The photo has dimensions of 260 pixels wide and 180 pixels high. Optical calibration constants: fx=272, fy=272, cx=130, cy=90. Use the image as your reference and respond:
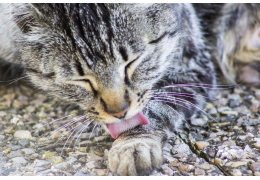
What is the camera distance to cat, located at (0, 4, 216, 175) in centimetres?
109

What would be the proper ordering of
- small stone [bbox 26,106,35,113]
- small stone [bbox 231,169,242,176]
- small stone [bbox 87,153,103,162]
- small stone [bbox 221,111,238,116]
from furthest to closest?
1. small stone [bbox 26,106,35,113]
2. small stone [bbox 221,111,238,116]
3. small stone [bbox 87,153,103,162]
4. small stone [bbox 231,169,242,176]

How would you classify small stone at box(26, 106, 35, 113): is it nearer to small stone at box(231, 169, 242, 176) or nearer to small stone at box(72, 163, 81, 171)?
small stone at box(72, 163, 81, 171)

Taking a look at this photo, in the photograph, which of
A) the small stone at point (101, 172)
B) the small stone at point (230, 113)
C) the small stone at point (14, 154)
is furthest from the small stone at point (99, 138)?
the small stone at point (230, 113)

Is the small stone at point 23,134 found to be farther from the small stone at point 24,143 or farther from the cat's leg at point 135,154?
the cat's leg at point 135,154

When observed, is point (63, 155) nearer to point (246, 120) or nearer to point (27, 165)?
point (27, 165)

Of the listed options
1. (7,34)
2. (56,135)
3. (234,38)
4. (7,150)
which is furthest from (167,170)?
(234,38)

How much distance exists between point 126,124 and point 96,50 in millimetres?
361

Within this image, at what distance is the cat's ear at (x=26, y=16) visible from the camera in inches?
44.9

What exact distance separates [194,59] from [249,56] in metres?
0.55

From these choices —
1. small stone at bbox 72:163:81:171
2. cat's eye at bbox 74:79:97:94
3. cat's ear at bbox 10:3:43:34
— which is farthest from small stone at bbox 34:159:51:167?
cat's ear at bbox 10:3:43:34

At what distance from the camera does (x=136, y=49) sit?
115cm

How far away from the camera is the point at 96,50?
109 cm

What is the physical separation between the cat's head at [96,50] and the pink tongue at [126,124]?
0.06 metres
